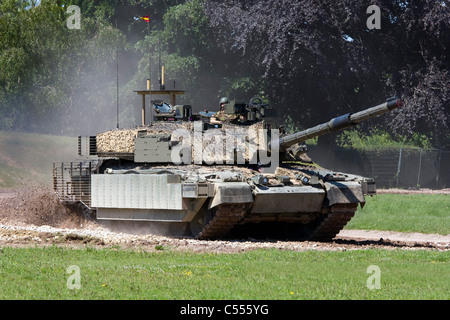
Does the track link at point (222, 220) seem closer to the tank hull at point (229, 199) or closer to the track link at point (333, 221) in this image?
the tank hull at point (229, 199)

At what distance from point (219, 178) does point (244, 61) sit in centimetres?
2231

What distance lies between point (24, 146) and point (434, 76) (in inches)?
706

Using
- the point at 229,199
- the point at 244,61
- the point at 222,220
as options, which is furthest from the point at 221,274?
the point at 244,61

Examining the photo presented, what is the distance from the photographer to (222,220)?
16.6 metres

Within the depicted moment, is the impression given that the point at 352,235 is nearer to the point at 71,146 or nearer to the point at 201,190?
the point at 201,190

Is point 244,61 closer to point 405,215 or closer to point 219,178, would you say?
point 405,215

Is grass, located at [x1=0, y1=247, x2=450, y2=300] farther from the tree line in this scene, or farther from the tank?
the tree line

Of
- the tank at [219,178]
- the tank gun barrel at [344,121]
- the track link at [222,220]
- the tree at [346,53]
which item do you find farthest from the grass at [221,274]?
the tree at [346,53]

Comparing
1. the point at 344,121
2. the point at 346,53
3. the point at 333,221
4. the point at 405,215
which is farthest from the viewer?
the point at 346,53

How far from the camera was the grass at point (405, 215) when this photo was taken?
71.2 ft

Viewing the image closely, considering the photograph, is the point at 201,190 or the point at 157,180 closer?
the point at 201,190

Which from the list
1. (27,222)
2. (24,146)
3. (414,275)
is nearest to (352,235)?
(27,222)

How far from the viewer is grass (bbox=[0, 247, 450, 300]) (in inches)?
389

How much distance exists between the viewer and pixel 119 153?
19.5 m
